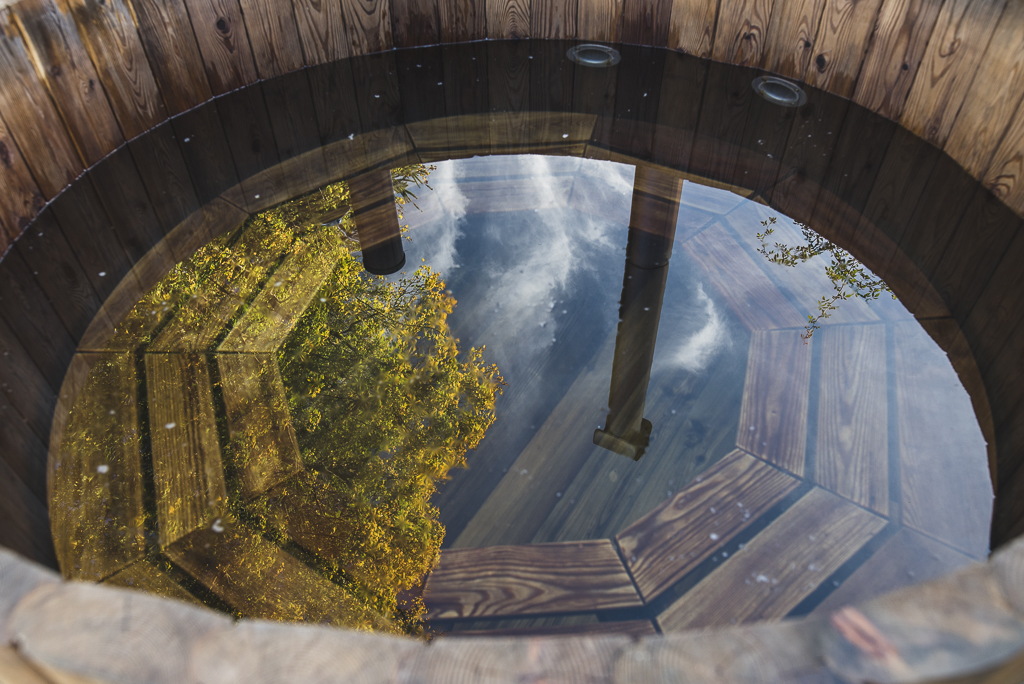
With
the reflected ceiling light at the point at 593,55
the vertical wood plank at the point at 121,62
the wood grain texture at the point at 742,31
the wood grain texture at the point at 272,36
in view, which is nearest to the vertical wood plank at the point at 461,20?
the reflected ceiling light at the point at 593,55

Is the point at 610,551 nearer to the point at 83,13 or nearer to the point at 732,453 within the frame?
the point at 732,453

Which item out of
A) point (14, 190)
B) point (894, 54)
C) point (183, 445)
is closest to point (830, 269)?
point (894, 54)

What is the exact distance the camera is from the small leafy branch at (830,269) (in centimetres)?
188

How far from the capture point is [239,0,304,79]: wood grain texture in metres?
2.61

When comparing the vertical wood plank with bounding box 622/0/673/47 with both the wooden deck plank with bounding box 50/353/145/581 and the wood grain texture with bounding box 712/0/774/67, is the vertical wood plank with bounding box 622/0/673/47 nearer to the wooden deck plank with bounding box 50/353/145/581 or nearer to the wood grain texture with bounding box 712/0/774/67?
the wood grain texture with bounding box 712/0/774/67

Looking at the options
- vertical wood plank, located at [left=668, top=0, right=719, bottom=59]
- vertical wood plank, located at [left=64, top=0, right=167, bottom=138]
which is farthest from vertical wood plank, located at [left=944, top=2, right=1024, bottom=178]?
vertical wood plank, located at [left=64, top=0, right=167, bottom=138]

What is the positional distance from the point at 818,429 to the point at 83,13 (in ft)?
8.47

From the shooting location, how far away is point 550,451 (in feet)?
5.12

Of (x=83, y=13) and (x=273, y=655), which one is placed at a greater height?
(x=83, y=13)

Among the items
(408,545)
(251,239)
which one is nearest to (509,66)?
(251,239)

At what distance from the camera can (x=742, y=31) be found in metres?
2.80

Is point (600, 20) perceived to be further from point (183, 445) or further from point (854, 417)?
point (183, 445)

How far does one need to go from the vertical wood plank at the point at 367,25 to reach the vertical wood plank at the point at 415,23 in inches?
1.4

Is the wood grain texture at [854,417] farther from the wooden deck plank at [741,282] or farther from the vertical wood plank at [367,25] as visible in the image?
the vertical wood plank at [367,25]
